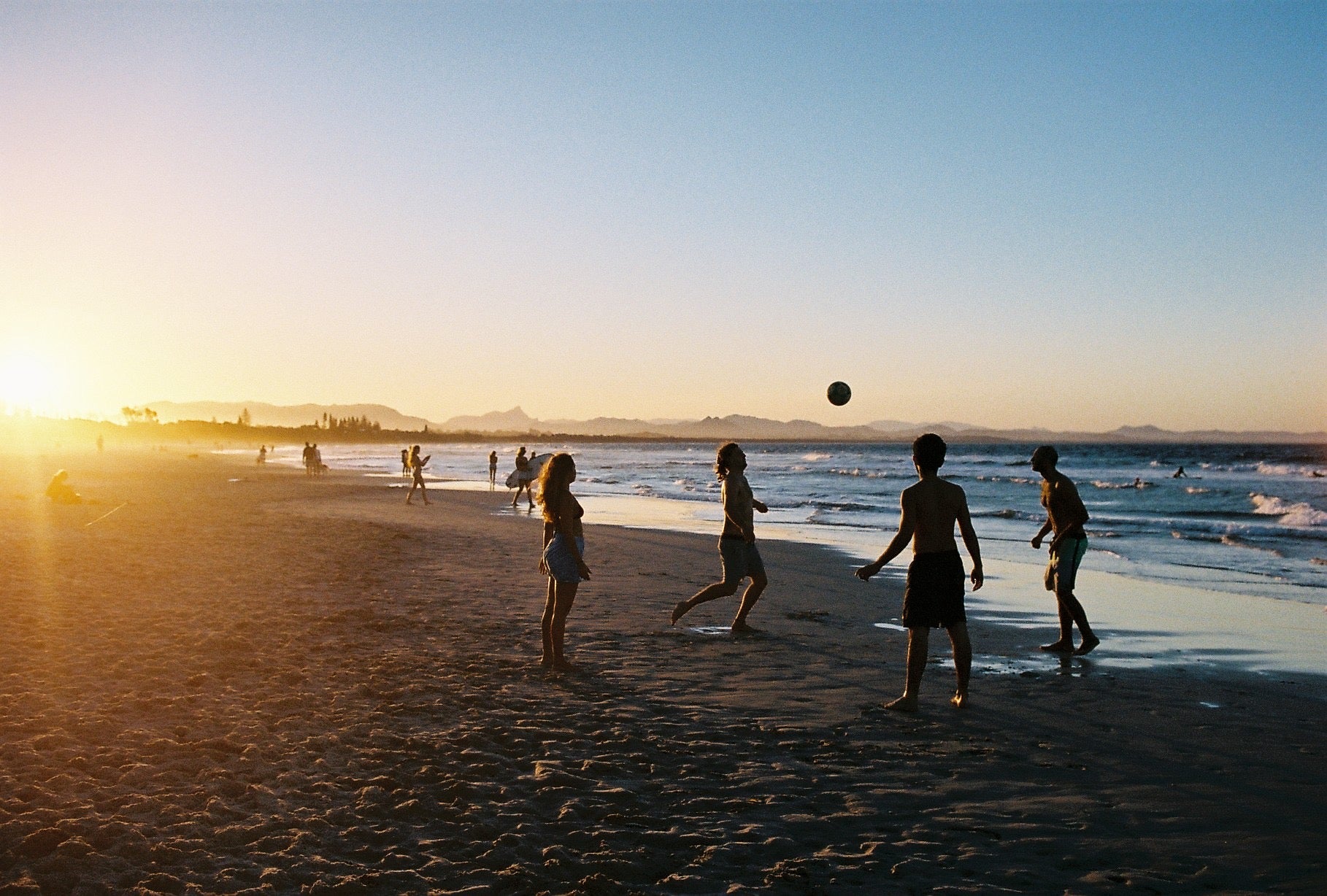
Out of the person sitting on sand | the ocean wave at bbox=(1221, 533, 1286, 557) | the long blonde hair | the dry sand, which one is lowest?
the ocean wave at bbox=(1221, 533, 1286, 557)

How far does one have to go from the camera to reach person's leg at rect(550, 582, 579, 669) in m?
7.78

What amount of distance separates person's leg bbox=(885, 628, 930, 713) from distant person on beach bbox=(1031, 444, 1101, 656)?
8.27 ft

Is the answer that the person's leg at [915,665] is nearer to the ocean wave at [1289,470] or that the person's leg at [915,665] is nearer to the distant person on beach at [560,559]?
the distant person on beach at [560,559]

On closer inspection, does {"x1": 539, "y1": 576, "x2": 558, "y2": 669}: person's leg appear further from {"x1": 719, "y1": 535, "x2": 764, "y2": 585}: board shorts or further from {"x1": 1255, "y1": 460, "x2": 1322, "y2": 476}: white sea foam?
{"x1": 1255, "y1": 460, "x2": 1322, "y2": 476}: white sea foam

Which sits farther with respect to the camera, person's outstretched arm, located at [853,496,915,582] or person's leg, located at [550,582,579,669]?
person's leg, located at [550,582,579,669]

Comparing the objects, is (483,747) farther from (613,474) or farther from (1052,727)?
(613,474)

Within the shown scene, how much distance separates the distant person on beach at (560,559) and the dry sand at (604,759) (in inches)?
10.2

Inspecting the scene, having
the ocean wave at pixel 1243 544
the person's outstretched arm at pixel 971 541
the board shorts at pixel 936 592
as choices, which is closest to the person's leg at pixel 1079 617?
the person's outstretched arm at pixel 971 541

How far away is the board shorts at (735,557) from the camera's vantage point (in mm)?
9125

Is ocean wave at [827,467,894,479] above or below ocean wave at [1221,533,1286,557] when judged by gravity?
above

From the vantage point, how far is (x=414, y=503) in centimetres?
2700

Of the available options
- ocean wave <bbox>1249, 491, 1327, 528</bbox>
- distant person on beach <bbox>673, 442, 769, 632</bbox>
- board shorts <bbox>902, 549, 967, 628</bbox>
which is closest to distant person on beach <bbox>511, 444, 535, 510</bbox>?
distant person on beach <bbox>673, 442, 769, 632</bbox>

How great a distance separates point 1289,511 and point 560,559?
31.2 meters

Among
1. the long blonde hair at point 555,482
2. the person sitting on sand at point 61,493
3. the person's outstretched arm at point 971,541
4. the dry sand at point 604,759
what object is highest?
the long blonde hair at point 555,482
